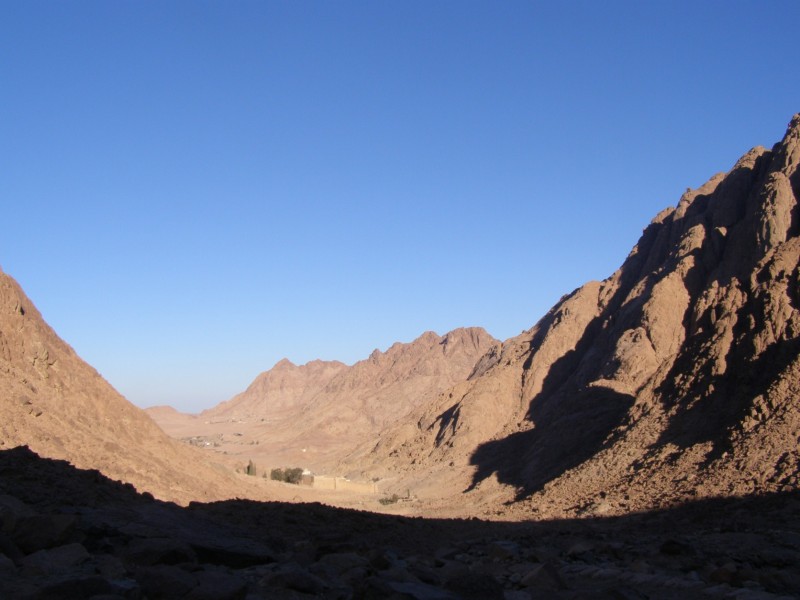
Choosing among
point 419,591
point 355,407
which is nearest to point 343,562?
point 419,591

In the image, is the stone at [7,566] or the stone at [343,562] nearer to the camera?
the stone at [7,566]

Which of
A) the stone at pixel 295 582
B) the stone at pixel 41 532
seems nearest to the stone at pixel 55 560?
the stone at pixel 41 532

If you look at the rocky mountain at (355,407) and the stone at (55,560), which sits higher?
the rocky mountain at (355,407)

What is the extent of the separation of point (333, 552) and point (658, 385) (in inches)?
1033

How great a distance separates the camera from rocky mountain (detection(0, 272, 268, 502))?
23281 millimetres

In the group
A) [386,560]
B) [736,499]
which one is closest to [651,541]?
[736,499]

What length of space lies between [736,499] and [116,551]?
1888cm

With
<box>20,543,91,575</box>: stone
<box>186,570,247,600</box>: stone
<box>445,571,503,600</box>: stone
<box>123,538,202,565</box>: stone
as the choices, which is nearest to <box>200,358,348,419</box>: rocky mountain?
<box>123,538,202,565</box>: stone

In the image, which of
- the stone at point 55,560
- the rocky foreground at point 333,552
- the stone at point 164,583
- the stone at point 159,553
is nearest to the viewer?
the stone at point 164,583

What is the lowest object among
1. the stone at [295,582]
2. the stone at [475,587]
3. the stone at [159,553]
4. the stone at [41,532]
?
the stone at [475,587]

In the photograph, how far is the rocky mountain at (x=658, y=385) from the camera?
25594 millimetres

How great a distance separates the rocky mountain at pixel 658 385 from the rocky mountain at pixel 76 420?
A: 556 inches

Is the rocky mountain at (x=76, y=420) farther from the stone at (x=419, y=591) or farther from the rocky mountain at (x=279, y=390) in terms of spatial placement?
the rocky mountain at (x=279, y=390)

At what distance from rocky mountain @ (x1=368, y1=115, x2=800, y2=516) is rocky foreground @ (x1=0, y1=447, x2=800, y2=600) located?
4594mm
